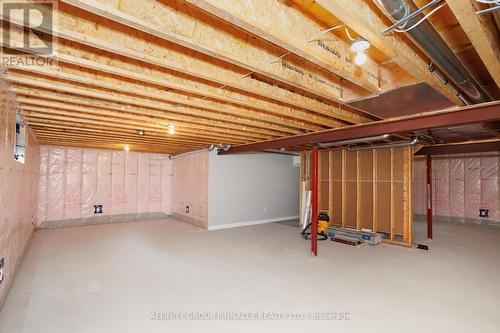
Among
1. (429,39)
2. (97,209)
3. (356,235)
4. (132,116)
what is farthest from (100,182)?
(429,39)

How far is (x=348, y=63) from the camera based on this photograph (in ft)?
6.81

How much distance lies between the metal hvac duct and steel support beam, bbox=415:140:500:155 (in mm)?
4412

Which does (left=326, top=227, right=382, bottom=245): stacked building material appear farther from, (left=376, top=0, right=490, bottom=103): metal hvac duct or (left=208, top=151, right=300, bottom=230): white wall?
(left=376, top=0, right=490, bottom=103): metal hvac duct

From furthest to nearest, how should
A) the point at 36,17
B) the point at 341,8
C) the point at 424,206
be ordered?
the point at 424,206 < the point at 36,17 < the point at 341,8

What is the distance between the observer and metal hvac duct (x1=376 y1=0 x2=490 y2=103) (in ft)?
4.28

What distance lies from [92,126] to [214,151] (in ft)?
10.8

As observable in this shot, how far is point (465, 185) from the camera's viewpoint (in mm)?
7895

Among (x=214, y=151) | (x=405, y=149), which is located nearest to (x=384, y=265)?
(x=405, y=149)

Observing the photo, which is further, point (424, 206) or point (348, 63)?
point (424, 206)

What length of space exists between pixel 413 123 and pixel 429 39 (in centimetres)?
209

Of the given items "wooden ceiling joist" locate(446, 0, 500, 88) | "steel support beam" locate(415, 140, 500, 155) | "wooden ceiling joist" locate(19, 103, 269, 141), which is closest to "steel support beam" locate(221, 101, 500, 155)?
"wooden ceiling joist" locate(446, 0, 500, 88)

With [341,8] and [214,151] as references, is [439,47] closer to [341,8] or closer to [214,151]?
[341,8]

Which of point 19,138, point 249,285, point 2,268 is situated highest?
point 19,138

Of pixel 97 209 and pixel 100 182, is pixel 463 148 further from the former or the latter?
pixel 97 209
